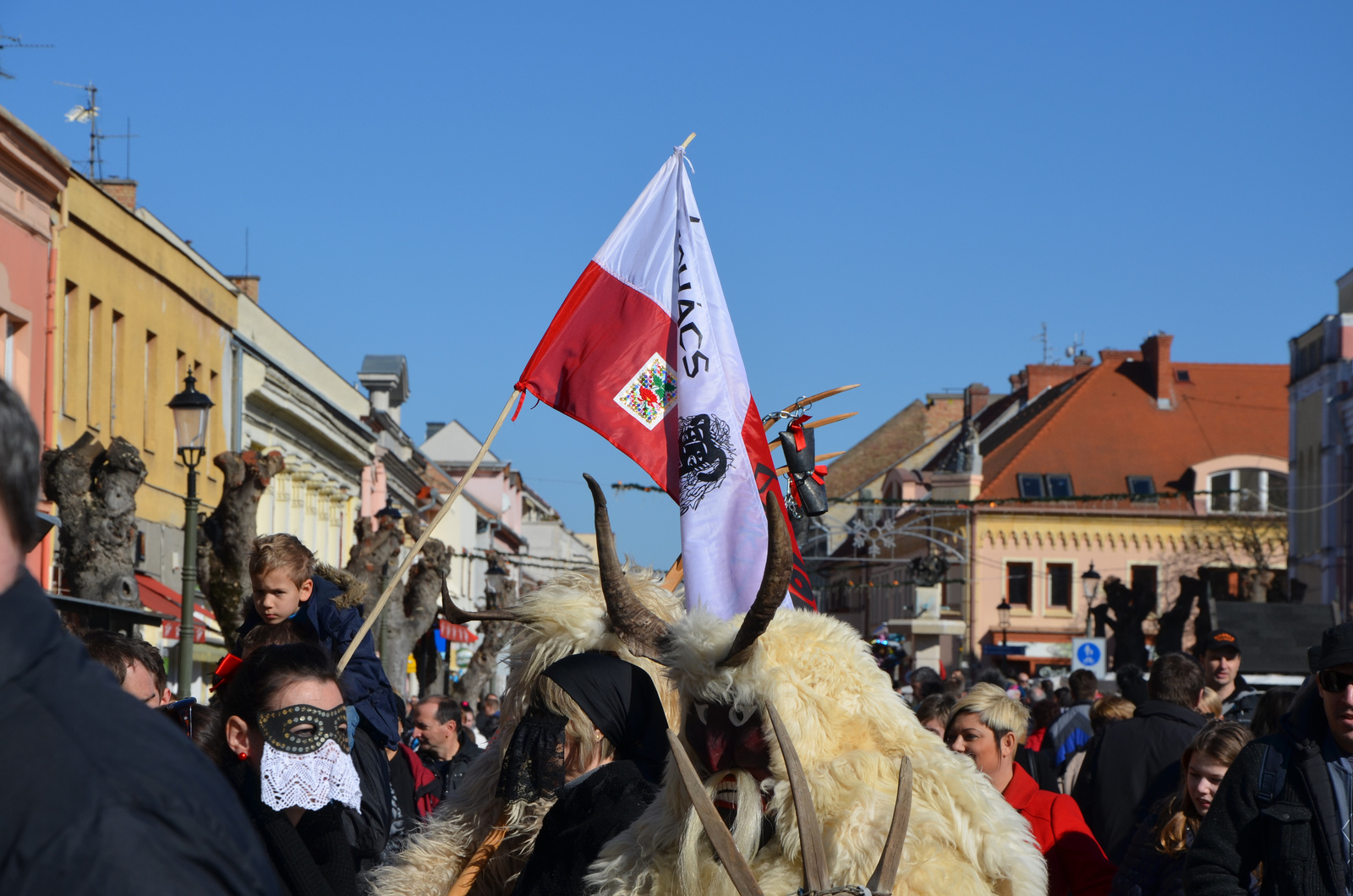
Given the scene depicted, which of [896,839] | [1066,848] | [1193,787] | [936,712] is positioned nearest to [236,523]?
[936,712]

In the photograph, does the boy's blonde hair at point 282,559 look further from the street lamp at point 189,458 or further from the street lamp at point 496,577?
the street lamp at point 496,577

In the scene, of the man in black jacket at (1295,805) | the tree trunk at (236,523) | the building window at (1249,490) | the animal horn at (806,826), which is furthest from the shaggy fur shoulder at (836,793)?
the building window at (1249,490)

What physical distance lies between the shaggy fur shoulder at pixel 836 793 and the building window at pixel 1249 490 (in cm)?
5413

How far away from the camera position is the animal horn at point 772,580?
2.70 metres

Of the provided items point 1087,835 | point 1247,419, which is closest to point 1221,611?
point 1087,835

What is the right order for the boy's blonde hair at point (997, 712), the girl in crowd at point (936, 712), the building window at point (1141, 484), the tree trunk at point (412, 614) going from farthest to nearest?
the building window at point (1141, 484)
the tree trunk at point (412, 614)
the girl in crowd at point (936, 712)
the boy's blonde hair at point (997, 712)

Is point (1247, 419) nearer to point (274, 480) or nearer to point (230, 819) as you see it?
point (274, 480)

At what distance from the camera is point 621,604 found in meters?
3.33

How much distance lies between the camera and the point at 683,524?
5.00m

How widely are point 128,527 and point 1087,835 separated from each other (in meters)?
10.6

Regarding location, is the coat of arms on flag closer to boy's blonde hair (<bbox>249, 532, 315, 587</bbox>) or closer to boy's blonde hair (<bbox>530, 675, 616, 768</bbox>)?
boy's blonde hair (<bbox>249, 532, 315, 587</bbox>)

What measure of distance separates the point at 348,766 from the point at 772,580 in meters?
0.92

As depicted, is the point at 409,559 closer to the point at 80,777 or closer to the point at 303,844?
the point at 303,844

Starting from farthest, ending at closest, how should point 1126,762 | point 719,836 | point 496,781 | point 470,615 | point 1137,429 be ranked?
point 1137,429 → point 1126,762 → point 470,615 → point 496,781 → point 719,836
